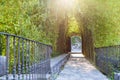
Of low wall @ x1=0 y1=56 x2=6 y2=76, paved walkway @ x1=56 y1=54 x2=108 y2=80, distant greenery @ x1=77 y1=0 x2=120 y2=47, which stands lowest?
paved walkway @ x1=56 y1=54 x2=108 y2=80

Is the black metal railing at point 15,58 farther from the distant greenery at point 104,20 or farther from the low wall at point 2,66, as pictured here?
the distant greenery at point 104,20

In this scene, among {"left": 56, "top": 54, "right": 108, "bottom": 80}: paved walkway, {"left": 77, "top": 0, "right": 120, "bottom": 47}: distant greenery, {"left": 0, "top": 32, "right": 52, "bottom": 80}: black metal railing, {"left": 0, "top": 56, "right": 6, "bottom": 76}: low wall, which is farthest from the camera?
{"left": 77, "top": 0, "right": 120, "bottom": 47}: distant greenery

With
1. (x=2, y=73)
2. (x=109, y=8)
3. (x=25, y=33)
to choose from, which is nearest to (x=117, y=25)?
(x=109, y=8)

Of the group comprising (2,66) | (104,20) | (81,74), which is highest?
(104,20)

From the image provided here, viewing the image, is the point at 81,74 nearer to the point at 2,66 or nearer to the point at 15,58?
the point at 15,58

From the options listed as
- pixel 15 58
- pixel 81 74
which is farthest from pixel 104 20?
pixel 15 58

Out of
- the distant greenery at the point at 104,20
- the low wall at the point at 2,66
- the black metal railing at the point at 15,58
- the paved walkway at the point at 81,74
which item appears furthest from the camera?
the distant greenery at the point at 104,20

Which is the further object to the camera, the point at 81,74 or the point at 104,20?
the point at 104,20

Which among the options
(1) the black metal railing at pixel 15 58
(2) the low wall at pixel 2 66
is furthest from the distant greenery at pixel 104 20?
(2) the low wall at pixel 2 66

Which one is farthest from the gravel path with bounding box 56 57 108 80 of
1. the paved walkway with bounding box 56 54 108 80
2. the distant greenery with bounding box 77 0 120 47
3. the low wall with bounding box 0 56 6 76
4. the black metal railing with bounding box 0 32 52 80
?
the low wall with bounding box 0 56 6 76

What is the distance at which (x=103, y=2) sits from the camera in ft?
37.4

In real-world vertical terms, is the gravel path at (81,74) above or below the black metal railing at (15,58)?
below

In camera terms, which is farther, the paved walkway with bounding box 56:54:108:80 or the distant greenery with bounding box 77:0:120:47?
the distant greenery with bounding box 77:0:120:47

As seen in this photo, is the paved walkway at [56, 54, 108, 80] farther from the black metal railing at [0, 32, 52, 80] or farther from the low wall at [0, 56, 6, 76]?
the low wall at [0, 56, 6, 76]
